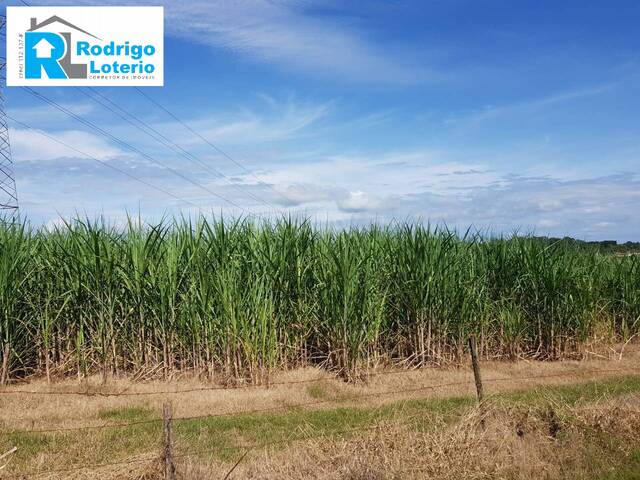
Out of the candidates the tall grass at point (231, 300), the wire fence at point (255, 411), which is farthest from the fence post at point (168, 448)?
the tall grass at point (231, 300)

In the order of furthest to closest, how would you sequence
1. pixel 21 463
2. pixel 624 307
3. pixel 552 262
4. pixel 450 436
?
pixel 624 307
pixel 552 262
pixel 21 463
pixel 450 436

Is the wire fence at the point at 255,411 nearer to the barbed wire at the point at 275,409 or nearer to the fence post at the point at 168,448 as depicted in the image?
the barbed wire at the point at 275,409

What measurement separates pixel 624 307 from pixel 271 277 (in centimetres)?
947

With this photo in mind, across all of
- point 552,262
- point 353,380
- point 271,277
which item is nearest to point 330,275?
point 271,277

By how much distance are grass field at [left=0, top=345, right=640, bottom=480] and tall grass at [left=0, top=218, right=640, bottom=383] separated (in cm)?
47

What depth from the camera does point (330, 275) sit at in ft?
32.4

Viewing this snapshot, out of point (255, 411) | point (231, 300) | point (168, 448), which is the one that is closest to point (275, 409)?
point (255, 411)

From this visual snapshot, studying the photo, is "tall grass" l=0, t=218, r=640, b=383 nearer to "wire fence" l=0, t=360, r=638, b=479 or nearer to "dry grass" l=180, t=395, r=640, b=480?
"wire fence" l=0, t=360, r=638, b=479

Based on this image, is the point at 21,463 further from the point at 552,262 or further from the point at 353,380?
the point at 552,262

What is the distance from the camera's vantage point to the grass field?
18.0ft

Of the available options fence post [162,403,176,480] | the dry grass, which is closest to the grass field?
the dry grass

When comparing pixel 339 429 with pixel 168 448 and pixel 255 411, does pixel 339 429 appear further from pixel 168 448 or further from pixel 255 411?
pixel 168 448

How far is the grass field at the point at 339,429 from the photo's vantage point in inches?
216

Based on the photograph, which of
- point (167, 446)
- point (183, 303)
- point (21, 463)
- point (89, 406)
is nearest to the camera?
point (167, 446)
